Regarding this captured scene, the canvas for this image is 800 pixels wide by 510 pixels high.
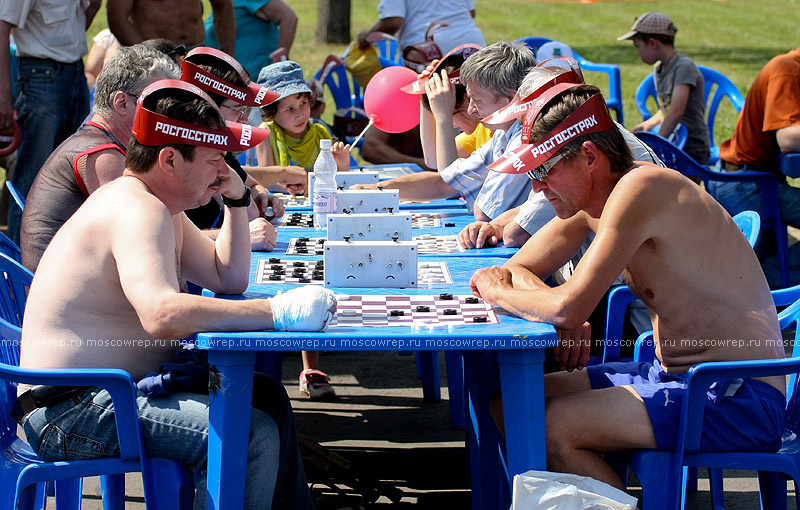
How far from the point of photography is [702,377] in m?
2.49

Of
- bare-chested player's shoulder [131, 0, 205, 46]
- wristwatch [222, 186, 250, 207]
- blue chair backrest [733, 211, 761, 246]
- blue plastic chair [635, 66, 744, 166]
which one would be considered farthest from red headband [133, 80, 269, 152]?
blue plastic chair [635, 66, 744, 166]

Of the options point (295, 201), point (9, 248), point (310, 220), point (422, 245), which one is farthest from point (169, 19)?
point (422, 245)

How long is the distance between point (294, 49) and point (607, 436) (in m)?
16.0

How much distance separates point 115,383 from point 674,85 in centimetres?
563

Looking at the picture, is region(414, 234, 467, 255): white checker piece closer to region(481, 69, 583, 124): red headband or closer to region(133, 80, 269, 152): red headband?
region(481, 69, 583, 124): red headband

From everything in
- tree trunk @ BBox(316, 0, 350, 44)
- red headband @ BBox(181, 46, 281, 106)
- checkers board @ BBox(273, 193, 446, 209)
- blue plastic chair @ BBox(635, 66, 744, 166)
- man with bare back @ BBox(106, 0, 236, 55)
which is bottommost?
checkers board @ BBox(273, 193, 446, 209)

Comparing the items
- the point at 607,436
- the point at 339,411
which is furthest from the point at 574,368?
the point at 339,411

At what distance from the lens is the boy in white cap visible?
7074 millimetres

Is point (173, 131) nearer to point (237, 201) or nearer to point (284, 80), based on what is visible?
point (237, 201)

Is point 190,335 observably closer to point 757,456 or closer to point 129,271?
point 129,271

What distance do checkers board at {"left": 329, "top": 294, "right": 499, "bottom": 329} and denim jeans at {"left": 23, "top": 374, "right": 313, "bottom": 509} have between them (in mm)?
408

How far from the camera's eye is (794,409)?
277 cm

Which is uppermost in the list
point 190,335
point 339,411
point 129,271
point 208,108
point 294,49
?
point 294,49

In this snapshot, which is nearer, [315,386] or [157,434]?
[157,434]
